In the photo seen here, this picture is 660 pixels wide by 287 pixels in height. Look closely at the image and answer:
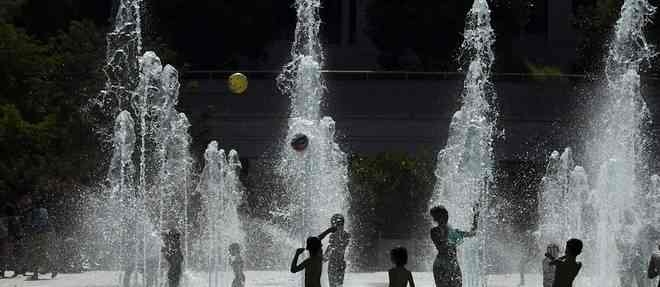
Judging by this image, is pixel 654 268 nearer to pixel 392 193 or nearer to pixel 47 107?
pixel 392 193

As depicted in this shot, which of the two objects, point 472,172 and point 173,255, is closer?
point 173,255

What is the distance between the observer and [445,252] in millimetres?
11141

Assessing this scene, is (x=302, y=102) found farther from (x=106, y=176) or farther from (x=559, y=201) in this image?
(x=106, y=176)

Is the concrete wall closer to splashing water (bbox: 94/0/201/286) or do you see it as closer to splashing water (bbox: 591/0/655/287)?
splashing water (bbox: 94/0/201/286)

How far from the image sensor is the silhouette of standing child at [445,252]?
434 inches

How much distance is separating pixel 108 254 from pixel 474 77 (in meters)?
7.50

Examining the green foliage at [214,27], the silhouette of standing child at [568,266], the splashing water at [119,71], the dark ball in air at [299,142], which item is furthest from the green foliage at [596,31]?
the silhouette of standing child at [568,266]

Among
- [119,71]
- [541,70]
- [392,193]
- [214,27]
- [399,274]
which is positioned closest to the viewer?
[399,274]

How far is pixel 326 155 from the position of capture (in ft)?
74.5

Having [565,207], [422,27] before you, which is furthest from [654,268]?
[422,27]

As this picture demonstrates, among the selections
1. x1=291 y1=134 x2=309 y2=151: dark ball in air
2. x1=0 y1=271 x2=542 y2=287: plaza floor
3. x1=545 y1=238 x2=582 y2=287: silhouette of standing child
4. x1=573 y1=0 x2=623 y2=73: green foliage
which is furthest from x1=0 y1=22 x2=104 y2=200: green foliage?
x1=545 y1=238 x2=582 y2=287: silhouette of standing child

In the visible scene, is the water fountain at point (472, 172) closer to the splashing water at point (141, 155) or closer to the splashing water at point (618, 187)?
the splashing water at point (618, 187)

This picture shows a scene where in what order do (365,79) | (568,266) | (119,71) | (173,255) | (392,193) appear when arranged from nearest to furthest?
(568,266)
(173,255)
(392,193)
(119,71)
(365,79)

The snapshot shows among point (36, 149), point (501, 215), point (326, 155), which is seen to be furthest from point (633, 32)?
point (36, 149)
